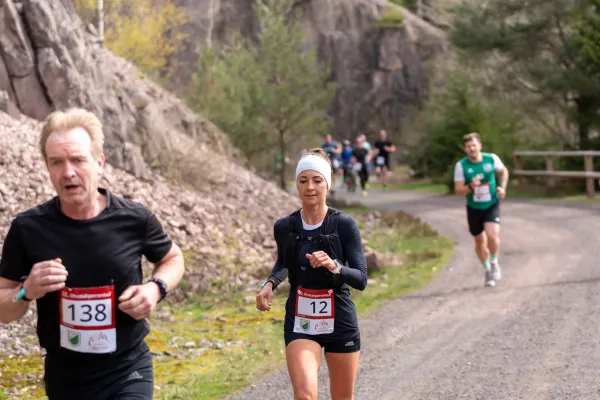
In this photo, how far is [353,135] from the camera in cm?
5259

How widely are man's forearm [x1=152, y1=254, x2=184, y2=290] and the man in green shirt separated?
811 cm

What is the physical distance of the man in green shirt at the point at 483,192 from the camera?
1169cm

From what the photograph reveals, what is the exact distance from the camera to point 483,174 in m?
11.7

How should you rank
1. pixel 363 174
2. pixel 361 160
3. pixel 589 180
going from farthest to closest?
pixel 363 174
pixel 361 160
pixel 589 180

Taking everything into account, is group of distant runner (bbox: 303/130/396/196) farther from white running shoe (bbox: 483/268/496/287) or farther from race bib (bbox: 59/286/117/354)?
race bib (bbox: 59/286/117/354)

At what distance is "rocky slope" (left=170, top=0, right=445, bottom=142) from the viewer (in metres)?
51.8

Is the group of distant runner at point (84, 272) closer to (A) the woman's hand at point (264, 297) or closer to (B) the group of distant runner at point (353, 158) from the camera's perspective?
(A) the woman's hand at point (264, 297)

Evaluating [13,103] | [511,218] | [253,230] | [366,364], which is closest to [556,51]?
[511,218]

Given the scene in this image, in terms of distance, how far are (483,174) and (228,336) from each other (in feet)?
14.0

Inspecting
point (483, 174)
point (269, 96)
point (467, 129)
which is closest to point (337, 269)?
point (483, 174)

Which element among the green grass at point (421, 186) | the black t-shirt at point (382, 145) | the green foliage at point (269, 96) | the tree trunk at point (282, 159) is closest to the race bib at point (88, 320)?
the green foliage at point (269, 96)

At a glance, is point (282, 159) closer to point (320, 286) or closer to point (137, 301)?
point (320, 286)

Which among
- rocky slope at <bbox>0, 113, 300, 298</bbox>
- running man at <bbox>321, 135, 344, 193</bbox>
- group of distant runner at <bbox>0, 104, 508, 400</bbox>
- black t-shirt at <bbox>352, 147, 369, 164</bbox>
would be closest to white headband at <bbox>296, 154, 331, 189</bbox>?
group of distant runner at <bbox>0, 104, 508, 400</bbox>

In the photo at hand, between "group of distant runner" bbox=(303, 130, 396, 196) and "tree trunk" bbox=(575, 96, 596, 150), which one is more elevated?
"tree trunk" bbox=(575, 96, 596, 150)
